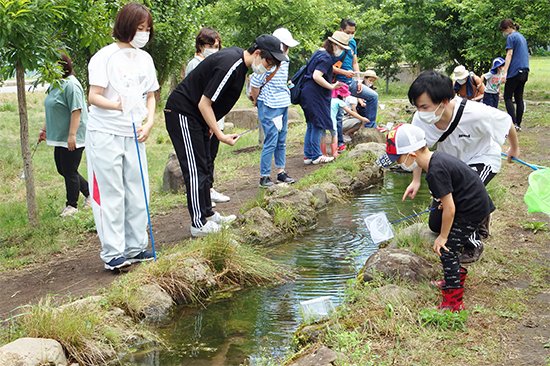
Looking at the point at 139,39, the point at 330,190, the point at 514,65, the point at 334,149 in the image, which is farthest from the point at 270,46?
the point at 514,65

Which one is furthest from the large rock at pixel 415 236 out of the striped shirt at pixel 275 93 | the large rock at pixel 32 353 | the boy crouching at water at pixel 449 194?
the striped shirt at pixel 275 93

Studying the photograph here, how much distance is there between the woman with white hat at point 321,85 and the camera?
350 inches

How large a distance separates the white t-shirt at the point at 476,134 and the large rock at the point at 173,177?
3.77 m

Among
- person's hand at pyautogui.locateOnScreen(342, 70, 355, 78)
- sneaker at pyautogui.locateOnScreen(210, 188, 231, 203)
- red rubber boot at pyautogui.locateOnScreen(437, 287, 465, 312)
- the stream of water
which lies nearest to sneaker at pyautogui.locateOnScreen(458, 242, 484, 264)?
red rubber boot at pyautogui.locateOnScreen(437, 287, 465, 312)

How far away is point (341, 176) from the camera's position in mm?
8141

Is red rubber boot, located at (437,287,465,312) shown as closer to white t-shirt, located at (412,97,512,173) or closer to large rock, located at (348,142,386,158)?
white t-shirt, located at (412,97,512,173)

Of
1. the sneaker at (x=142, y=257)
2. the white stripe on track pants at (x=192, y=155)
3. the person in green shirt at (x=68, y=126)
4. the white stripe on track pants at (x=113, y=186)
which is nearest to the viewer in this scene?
the white stripe on track pants at (x=113, y=186)

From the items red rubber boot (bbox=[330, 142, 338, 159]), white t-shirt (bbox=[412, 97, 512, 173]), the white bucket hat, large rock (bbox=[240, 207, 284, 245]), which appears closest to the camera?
white t-shirt (bbox=[412, 97, 512, 173])

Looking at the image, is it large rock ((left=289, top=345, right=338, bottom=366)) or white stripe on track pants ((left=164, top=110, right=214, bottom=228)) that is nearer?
large rock ((left=289, top=345, right=338, bottom=366))

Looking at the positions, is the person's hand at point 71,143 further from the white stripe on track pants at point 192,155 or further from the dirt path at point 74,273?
the white stripe on track pants at point 192,155

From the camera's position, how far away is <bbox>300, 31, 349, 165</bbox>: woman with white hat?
8898mm

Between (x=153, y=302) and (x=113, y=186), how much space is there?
1019mm

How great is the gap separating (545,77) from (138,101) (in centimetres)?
2247

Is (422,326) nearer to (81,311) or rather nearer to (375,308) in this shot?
(375,308)
